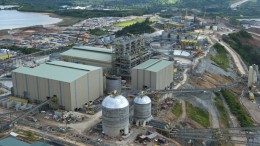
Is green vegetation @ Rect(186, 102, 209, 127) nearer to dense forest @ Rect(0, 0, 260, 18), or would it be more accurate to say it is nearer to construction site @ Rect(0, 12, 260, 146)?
construction site @ Rect(0, 12, 260, 146)

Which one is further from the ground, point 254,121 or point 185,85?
point 185,85

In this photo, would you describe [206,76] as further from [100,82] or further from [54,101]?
[54,101]

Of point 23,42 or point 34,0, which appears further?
point 34,0

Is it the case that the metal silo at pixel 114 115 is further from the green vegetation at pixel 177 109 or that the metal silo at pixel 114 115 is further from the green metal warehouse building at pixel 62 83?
the green vegetation at pixel 177 109

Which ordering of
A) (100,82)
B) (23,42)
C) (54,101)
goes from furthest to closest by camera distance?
(23,42) < (100,82) < (54,101)

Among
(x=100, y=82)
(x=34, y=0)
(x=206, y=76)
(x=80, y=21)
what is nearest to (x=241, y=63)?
(x=206, y=76)

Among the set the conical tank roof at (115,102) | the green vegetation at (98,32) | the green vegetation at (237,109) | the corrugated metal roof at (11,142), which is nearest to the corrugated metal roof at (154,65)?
the green vegetation at (237,109)
